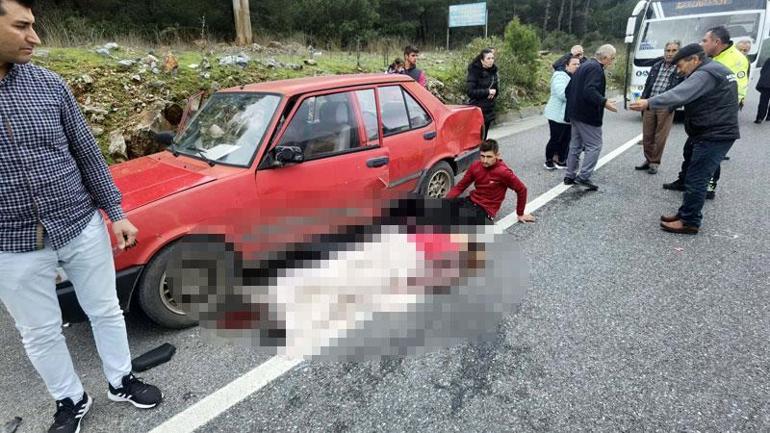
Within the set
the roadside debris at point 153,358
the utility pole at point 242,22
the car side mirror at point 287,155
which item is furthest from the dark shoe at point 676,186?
the utility pole at point 242,22

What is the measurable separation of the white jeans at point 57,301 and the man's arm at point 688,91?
4443 millimetres

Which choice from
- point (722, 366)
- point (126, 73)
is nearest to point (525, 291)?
point (722, 366)

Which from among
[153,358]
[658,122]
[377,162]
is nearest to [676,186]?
[658,122]

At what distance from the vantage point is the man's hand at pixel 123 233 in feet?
7.05

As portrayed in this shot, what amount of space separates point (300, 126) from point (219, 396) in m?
1.96

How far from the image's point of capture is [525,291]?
10.6ft

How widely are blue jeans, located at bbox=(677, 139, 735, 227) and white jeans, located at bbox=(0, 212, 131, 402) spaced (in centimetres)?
477

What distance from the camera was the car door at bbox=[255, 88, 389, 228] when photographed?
114 inches

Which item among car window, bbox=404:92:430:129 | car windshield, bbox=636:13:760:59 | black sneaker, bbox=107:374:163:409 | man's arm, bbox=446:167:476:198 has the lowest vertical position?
black sneaker, bbox=107:374:163:409

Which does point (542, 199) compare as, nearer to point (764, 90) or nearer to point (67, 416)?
point (67, 416)

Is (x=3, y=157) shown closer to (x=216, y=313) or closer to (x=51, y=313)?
(x=51, y=313)

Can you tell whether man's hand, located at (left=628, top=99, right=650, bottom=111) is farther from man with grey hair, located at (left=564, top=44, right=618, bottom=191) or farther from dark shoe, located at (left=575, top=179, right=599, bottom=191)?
dark shoe, located at (left=575, top=179, right=599, bottom=191)

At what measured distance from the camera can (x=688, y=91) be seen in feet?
13.1

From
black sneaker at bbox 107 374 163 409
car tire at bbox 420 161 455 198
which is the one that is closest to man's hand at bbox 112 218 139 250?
black sneaker at bbox 107 374 163 409
